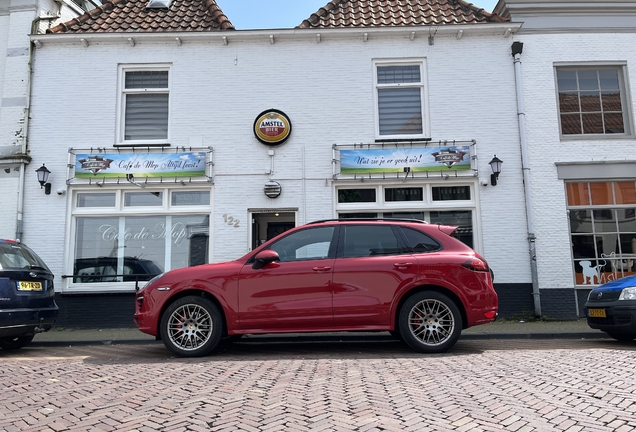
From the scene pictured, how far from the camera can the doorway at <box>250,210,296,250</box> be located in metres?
10.5

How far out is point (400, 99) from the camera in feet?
36.0

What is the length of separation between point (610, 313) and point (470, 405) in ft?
13.7

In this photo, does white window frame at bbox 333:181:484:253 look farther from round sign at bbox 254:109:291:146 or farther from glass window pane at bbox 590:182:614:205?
glass window pane at bbox 590:182:614:205

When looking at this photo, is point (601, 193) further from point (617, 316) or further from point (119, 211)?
point (119, 211)

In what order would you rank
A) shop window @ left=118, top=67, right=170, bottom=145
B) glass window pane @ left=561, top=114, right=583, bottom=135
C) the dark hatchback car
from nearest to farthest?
the dark hatchback car, glass window pane @ left=561, top=114, right=583, bottom=135, shop window @ left=118, top=67, right=170, bottom=145

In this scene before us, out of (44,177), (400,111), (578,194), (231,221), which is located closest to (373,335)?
(231,221)

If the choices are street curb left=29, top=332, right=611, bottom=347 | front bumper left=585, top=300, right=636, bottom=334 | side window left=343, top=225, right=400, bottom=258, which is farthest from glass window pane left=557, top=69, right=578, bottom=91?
side window left=343, top=225, right=400, bottom=258

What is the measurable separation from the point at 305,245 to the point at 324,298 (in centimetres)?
78

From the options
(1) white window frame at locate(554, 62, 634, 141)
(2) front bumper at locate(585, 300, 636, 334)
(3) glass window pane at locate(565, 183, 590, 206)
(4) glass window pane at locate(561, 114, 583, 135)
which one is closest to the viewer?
(2) front bumper at locate(585, 300, 636, 334)

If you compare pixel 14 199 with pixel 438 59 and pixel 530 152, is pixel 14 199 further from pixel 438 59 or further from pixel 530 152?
pixel 530 152

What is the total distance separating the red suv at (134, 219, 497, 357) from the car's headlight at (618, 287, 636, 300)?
2.12 m

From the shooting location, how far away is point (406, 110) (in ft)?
35.9

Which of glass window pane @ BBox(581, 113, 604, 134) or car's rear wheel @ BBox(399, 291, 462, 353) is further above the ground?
glass window pane @ BBox(581, 113, 604, 134)

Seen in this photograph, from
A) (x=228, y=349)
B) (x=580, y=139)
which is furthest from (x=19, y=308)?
(x=580, y=139)
